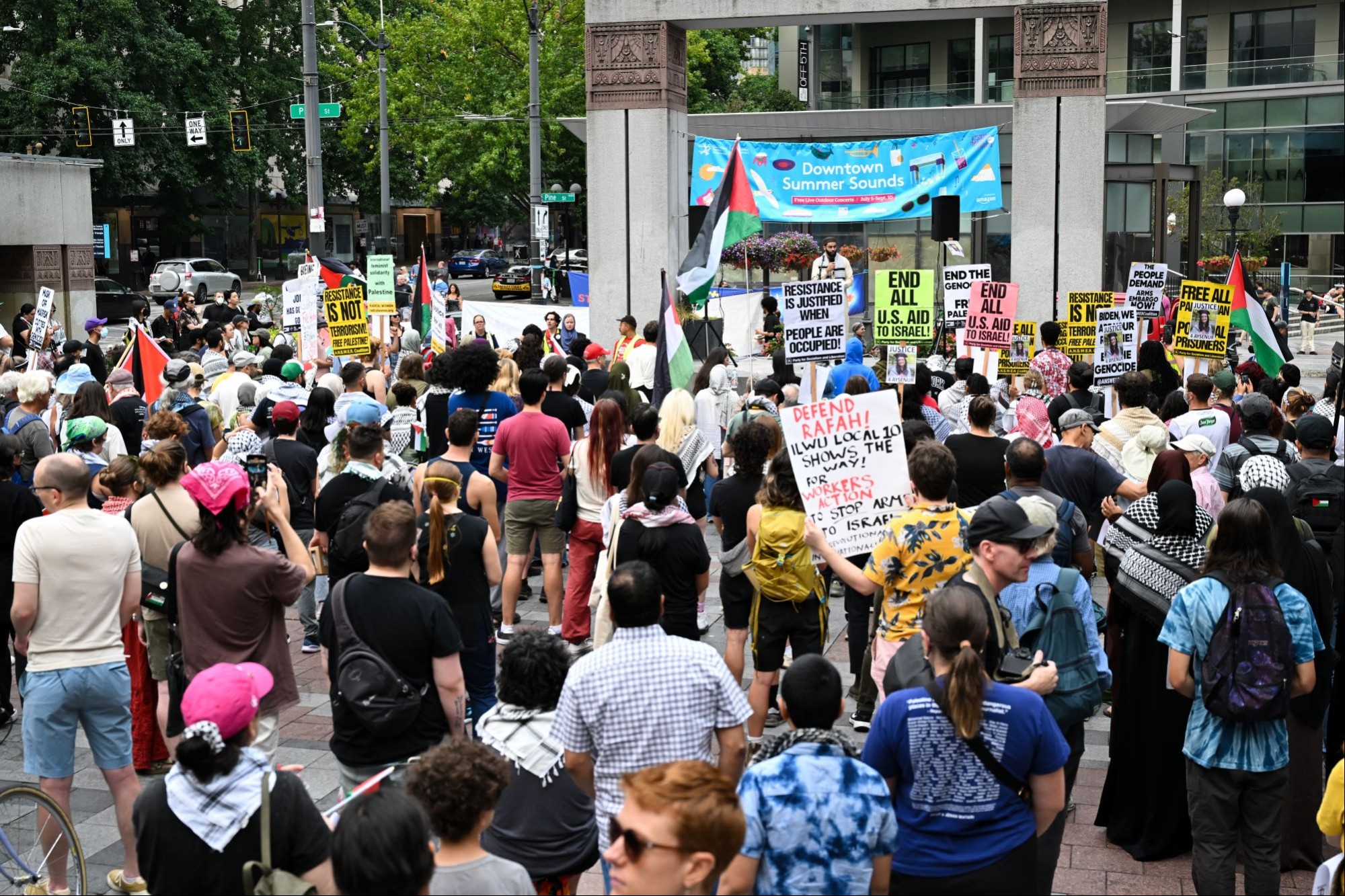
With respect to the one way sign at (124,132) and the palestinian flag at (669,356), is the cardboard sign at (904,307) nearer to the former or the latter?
the palestinian flag at (669,356)

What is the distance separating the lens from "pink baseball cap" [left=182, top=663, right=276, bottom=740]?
4090 millimetres

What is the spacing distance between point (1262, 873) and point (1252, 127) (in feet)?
176

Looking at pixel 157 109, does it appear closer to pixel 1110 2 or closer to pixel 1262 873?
pixel 1110 2

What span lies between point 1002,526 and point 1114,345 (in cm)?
883

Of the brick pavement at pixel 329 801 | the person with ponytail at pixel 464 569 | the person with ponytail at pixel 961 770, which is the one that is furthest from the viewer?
the person with ponytail at pixel 464 569

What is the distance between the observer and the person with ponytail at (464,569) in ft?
22.1

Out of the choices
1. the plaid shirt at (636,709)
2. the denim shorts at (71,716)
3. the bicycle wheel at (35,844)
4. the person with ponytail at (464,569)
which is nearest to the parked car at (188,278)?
the person with ponytail at (464,569)

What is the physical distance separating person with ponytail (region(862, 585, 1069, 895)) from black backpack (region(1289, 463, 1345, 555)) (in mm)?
3647

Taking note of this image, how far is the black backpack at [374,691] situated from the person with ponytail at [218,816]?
1.09 metres

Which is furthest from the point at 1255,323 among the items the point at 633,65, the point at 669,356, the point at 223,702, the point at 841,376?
the point at 223,702

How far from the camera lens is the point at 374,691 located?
5.22m

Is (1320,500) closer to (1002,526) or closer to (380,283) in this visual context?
(1002,526)

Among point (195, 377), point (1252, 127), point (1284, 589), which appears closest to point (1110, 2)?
point (1252, 127)

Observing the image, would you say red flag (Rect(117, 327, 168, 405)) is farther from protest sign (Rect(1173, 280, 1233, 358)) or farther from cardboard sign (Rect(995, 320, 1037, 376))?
protest sign (Rect(1173, 280, 1233, 358))
